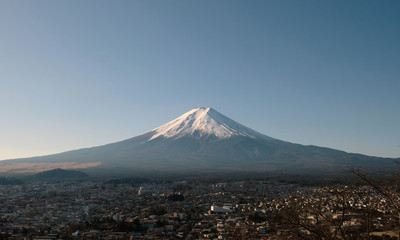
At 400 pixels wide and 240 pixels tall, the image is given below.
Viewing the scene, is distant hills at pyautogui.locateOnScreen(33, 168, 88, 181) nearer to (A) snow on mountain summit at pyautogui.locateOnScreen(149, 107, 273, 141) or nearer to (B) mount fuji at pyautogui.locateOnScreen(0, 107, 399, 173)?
(B) mount fuji at pyautogui.locateOnScreen(0, 107, 399, 173)

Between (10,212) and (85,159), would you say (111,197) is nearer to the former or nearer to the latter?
(10,212)

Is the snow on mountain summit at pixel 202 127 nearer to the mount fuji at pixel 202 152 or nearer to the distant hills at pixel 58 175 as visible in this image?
the mount fuji at pixel 202 152

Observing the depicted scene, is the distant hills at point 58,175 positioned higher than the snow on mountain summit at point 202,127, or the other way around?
the snow on mountain summit at point 202,127

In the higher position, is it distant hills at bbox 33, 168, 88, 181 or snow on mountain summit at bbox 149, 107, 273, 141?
snow on mountain summit at bbox 149, 107, 273, 141

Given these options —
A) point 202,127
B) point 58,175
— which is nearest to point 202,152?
point 202,127

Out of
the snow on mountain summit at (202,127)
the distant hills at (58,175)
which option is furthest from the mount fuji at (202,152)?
the distant hills at (58,175)

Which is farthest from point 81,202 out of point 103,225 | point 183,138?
point 183,138

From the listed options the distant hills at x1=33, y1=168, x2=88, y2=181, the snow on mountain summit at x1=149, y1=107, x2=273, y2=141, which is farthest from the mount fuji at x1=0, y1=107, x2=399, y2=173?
the distant hills at x1=33, y1=168, x2=88, y2=181
